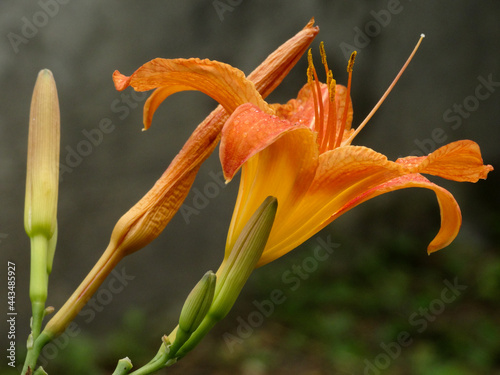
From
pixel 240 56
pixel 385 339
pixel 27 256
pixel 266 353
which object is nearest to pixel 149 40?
pixel 240 56

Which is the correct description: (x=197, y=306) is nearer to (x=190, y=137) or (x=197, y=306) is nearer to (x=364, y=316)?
(x=190, y=137)

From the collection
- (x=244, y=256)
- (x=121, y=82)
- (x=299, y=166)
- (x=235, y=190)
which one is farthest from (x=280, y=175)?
(x=235, y=190)

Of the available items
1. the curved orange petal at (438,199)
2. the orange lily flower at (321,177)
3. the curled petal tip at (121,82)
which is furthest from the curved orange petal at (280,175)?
the curled petal tip at (121,82)

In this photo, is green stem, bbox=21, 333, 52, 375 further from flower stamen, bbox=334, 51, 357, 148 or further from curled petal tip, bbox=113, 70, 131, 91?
flower stamen, bbox=334, 51, 357, 148

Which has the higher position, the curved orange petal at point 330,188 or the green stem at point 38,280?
the green stem at point 38,280

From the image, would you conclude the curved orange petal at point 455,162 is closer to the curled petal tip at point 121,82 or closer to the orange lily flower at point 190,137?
the orange lily flower at point 190,137

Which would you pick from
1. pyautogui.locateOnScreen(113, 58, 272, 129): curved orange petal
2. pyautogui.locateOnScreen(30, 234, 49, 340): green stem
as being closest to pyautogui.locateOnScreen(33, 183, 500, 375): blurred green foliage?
pyautogui.locateOnScreen(30, 234, 49, 340): green stem

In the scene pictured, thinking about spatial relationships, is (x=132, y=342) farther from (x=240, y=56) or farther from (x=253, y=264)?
(x=253, y=264)
